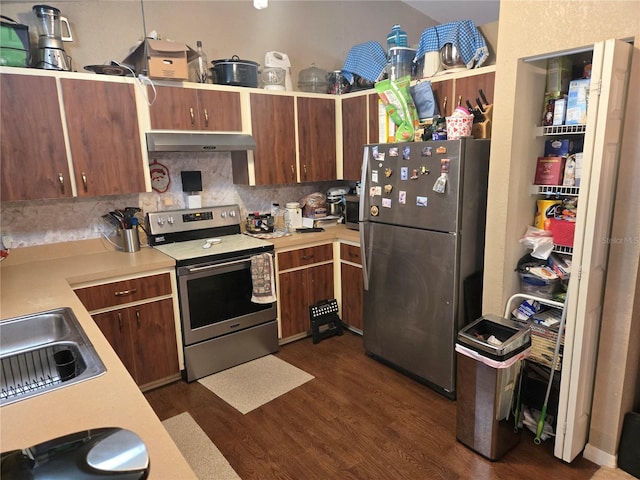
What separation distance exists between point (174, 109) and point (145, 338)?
1560mm

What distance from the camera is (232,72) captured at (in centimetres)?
311

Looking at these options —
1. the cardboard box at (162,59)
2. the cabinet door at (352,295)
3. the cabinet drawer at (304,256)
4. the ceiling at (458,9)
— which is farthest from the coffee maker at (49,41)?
the ceiling at (458,9)

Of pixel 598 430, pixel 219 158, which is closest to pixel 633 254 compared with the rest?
pixel 598 430

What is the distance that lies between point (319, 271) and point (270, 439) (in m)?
1.46

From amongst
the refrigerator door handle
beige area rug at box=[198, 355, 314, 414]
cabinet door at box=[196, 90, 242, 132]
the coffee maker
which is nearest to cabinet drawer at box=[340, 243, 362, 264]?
the refrigerator door handle

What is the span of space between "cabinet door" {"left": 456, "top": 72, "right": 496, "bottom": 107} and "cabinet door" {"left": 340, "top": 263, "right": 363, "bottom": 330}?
1.49m

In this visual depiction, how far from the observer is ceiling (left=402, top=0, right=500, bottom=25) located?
14.6ft

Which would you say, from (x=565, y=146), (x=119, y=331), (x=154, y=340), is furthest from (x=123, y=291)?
(x=565, y=146)

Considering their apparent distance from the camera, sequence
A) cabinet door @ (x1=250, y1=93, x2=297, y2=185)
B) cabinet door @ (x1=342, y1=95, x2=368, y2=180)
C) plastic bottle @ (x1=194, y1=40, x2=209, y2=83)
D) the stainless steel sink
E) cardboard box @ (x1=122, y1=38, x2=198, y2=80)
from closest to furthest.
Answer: the stainless steel sink, cardboard box @ (x1=122, y1=38, x2=198, y2=80), plastic bottle @ (x1=194, y1=40, x2=209, y2=83), cabinet door @ (x1=250, y1=93, x2=297, y2=185), cabinet door @ (x1=342, y1=95, x2=368, y2=180)

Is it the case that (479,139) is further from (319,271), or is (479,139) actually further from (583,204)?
(319,271)

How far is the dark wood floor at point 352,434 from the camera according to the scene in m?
2.06

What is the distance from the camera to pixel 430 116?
2.96 meters

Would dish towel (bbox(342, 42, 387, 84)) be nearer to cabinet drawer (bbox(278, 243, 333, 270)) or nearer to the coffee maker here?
cabinet drawer (bbox(278, 243, 333, 270))

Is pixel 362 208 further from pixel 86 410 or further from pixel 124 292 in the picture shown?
pixel 86 410
